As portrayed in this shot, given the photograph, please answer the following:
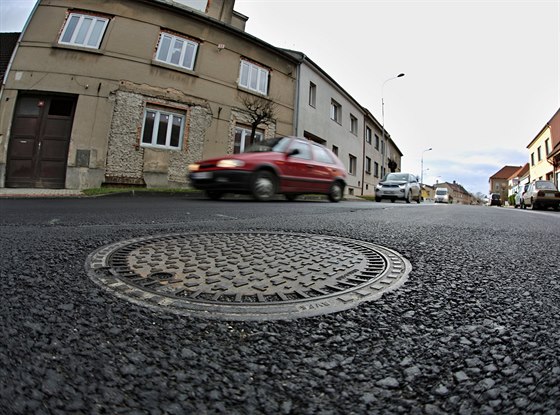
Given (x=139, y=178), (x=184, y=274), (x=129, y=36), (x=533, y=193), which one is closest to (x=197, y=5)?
(x=129, y=36)

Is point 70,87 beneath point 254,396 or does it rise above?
above

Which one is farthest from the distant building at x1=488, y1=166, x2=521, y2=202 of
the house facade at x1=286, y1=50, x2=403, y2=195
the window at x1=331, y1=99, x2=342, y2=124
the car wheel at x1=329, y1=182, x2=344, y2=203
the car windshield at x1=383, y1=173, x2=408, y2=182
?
the car wheel at x1=329, y1=182, x2=344, y2=203

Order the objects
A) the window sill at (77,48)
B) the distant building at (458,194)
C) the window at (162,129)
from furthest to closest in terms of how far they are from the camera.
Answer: the distant building at (458,194), the window at (162,129), the window sill at (77,48)

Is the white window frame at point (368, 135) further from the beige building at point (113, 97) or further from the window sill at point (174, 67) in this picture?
the window sill at point (174, 67)

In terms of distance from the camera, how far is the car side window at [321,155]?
8695 mm

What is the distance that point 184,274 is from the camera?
1.44 m

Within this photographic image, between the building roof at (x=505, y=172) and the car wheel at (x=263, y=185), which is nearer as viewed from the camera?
the car wheel at (x=263, y=185)

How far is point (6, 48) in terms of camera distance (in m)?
13.2

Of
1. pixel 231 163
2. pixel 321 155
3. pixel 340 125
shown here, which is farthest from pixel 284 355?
pixel 340 125

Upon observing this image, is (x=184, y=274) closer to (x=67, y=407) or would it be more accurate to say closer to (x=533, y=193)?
(x=67, y=407)

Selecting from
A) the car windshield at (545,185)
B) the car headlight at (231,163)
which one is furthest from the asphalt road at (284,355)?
the car windshield at (545,185)

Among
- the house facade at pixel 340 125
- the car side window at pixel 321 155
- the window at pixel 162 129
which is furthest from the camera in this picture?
the house facade at pixel 340 125

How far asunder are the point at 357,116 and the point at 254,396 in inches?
994

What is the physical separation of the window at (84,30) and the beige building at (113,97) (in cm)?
4
